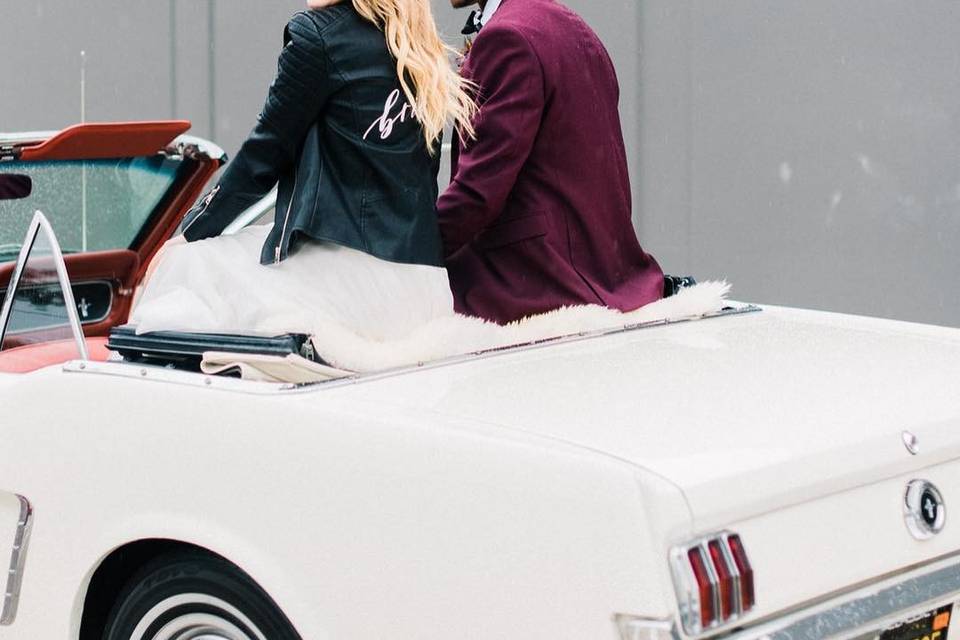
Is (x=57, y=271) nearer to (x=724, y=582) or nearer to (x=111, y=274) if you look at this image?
(x=111, y=274)

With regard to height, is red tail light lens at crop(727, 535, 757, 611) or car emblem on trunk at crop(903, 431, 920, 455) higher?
car emblem on trunk at crop(903, 431, 920, 455)

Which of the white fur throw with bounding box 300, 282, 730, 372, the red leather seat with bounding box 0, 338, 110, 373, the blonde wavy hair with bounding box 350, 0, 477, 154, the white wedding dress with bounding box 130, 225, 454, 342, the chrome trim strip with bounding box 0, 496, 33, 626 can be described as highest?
the blonde wavy hair with bounding box 350, 0, 477, 154

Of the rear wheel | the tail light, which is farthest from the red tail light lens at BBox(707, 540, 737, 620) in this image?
the rear wheel

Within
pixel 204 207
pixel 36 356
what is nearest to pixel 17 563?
pixel 36 356

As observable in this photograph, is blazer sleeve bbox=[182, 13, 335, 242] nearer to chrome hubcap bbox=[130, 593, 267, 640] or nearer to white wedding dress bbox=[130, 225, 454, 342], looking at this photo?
white wedding dress bbox=[130, 225, 454, 342]

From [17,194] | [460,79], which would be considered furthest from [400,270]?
[17,194]

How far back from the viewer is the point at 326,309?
10.7 ft

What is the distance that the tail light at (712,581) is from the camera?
2.22 meters

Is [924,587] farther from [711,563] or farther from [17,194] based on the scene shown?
[17,194]

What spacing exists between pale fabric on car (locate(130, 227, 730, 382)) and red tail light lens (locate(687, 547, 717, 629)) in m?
0.95

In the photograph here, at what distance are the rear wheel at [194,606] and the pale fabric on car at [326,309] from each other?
0.41 metres

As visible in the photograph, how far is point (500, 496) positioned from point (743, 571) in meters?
0.40

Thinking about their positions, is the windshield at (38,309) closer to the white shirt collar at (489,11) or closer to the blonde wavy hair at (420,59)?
the blonde wavy hair at (420,59)

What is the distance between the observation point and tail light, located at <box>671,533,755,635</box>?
7.28 feet
